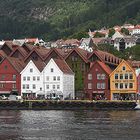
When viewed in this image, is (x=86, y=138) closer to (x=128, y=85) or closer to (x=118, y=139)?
(x=118, y=139)

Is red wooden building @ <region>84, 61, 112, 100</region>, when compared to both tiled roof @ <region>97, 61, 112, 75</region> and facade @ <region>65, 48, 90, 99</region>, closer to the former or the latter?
tiled roof @ <region>97, 61, 112, 75</region>

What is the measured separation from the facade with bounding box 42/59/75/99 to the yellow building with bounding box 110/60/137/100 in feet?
34.1

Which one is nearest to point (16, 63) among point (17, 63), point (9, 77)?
point (17, 63)

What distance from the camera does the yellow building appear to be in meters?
122

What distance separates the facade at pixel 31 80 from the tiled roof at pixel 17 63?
221 centimetres

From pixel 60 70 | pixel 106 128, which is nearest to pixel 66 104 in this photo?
pixel 60 70

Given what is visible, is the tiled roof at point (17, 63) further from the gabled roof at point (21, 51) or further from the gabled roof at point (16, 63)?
the gabled roof at point (21, 51)

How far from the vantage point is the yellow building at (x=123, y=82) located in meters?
122

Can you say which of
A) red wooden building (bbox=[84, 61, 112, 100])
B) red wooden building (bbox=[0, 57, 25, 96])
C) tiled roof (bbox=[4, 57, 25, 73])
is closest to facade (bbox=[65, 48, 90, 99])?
red wooden building (bbox=[84, 61, 112, 100])

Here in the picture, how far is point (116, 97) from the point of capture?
4847 inches

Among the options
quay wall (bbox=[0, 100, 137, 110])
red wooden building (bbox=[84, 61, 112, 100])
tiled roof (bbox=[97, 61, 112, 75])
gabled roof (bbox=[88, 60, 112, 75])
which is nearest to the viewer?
quay wall (bbox=[0, 100, 137, 110])

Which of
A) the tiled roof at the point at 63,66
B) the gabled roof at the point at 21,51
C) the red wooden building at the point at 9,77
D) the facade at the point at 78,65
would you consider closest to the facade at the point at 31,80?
the red wooden building at the point at 9,77

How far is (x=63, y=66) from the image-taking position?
420 ft

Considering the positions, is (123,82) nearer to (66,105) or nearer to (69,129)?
(66,105)
